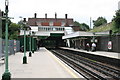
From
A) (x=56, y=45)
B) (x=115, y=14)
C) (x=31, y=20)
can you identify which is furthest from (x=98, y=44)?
(x=31, y=20)

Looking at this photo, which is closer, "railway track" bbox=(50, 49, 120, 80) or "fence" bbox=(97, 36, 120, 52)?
"railway track" bbox=(50, 49, 120, 80)

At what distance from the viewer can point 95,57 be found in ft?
97.3

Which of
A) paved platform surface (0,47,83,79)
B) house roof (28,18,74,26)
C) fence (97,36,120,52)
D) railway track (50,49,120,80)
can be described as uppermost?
house roof (28,18,74,26)

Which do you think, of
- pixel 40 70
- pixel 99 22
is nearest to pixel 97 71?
pixel 40 70

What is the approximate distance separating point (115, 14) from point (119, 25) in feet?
8.85

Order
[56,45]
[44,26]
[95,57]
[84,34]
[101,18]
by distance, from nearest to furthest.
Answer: [95,57]
[84,34]
[56,45]
[44,26]
[101,18]

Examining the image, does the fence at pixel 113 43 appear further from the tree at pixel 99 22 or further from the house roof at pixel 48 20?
the tree at pixel 99 22

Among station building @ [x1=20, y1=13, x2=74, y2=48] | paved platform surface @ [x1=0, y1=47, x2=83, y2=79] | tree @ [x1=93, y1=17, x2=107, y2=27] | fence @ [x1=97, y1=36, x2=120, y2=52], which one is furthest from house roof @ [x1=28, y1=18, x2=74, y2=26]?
paved platform surface @ [x1=0, y1=47, x2=83, y2=79]

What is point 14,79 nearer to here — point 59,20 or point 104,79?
point 104,79

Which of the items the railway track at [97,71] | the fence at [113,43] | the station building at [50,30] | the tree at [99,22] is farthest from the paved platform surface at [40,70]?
the tree at [99,22]

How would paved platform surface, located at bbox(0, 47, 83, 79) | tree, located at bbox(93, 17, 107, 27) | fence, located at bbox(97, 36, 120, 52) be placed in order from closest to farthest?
paved platform surface, located at bbox(0, 47, 83, 79) < fence, located at bbox(97, 36, 120, 52) < tree, located at bbox(93, 17, 107, 27)

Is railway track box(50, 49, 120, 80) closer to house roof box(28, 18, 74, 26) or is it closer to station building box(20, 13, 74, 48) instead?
station building box(20, 13, 74, 48)

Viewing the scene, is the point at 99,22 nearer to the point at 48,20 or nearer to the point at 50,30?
the point at 48,20

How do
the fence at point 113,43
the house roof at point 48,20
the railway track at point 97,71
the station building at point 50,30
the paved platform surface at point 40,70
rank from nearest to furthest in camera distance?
the paved platform surface at point 40,70
the railway track at point 97,71
the fence at point 113,43
the station building at point 50,30
the house roof at point 48,20
